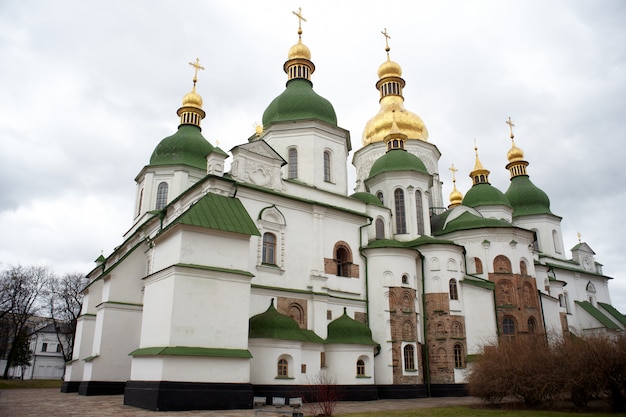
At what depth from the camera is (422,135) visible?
3403cm

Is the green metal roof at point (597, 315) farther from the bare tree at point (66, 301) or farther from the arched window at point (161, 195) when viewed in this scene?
the bare tree at point (66, 301)

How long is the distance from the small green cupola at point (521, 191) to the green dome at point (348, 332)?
75.6 ft

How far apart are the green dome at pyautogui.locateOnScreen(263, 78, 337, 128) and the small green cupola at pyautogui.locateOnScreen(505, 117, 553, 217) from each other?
2088 cm

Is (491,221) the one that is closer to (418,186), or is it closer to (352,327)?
(418,186)

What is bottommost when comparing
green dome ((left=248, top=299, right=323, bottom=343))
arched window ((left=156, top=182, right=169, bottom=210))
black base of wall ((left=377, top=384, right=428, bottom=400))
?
black base of wall ((left=377, top=384, right=428, bottom=400))

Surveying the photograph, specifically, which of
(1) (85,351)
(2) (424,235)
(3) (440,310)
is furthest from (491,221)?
(1) (85,351)

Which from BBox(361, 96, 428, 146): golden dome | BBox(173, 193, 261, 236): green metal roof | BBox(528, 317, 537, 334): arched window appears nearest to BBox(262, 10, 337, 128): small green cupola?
BBox(173, 193, 261, 236): green metal roof

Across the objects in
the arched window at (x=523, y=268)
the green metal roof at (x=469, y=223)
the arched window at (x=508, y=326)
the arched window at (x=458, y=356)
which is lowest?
the arched window at (x=458, y=356)

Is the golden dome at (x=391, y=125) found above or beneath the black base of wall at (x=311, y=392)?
above

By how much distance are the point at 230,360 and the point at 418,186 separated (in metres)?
15.7

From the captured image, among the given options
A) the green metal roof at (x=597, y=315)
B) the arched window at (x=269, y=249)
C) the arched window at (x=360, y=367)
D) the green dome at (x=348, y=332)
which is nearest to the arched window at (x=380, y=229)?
the green dome at (x=348, y=332)

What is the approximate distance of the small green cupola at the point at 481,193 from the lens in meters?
31.4

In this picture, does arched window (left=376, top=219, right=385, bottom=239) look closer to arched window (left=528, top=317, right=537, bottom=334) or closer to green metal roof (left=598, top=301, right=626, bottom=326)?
arched window (left=528, top=317, right=537, bottom=334)

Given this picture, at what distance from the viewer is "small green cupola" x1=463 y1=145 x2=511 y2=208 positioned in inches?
1236
